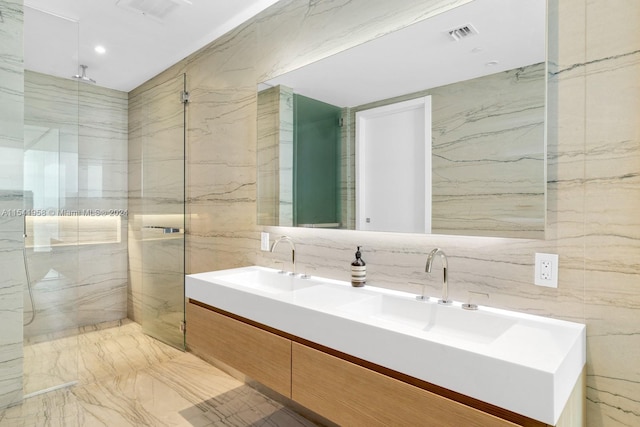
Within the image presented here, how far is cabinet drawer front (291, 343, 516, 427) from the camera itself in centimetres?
100

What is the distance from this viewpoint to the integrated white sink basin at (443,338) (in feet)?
2.94

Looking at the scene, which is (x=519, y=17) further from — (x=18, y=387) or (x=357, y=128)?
(x=18, y=387)

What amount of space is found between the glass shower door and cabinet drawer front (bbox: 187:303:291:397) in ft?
3.84

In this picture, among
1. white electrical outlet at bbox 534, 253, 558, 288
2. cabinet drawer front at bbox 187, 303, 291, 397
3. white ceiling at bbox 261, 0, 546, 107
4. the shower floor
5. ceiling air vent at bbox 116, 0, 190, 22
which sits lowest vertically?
the shower floor

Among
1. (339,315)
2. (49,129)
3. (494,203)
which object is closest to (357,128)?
(494,203)

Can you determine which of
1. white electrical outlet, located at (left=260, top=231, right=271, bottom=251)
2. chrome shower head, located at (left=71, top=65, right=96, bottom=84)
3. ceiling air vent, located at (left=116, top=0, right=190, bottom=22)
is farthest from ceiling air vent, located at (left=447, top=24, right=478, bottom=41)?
chrome shower head, located at (left=71, top=65, right=96, bottom=84)

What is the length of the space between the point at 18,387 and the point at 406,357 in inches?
99.3

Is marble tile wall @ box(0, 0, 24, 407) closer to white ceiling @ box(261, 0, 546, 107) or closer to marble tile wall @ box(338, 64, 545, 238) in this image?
white ceiling @ box(261, 0, 546, 107)

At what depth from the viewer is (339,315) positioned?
1.28 m

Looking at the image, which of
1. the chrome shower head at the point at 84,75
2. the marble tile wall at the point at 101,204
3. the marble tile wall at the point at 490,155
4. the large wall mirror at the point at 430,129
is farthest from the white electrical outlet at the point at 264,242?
the chrome shower head at the point at 84,75

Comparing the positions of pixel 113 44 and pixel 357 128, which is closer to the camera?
pixel 357 128

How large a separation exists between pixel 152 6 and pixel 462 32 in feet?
6.55

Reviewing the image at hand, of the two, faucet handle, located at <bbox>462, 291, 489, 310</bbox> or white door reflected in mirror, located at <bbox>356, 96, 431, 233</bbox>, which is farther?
white door reflected in mirror, located at <bbox>356, 96, 431, 233</bbox>

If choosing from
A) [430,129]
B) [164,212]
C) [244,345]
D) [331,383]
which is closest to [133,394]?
[244,345]
